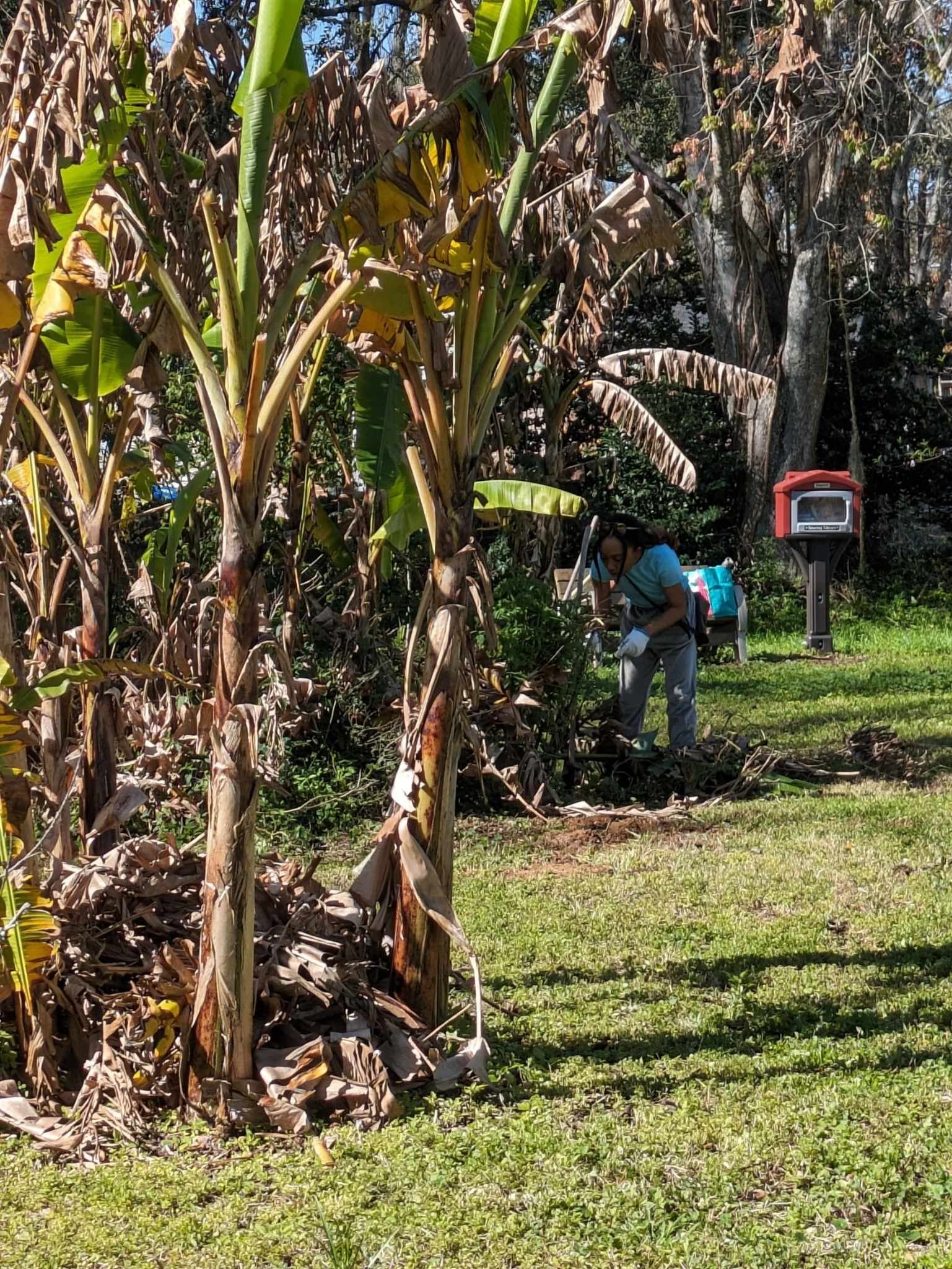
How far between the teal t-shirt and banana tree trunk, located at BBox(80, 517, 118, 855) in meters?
5.01

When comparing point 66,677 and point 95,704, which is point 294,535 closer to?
point 95,704

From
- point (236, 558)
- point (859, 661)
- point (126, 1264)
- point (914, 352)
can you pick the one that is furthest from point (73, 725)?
point (914, 352)

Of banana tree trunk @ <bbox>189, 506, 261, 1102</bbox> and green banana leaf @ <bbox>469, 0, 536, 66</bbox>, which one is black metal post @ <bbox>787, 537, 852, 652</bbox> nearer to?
green banana leaf @ <bbox>469, 0, 536, 66</bbox>

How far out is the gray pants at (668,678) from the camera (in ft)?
30.8

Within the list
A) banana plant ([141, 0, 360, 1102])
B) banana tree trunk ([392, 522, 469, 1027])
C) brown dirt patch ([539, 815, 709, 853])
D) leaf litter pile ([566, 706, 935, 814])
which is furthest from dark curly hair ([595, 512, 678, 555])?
banana plant ([141, 0, 360, 1102])

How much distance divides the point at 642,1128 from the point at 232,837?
1524mm

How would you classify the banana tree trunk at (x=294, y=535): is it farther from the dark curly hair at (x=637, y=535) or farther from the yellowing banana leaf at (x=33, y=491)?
the yellowing banana leaf at (x=33, y=491)

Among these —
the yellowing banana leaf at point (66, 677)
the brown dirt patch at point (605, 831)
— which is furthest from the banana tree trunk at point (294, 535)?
the yellowing banana leaf at point (66, 677)

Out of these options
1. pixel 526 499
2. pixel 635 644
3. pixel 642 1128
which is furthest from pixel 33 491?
pixel 635 644

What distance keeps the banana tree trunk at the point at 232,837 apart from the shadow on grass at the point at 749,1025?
3.24 feet

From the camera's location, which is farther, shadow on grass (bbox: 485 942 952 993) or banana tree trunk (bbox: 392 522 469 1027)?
shadow on grass (bbox: 485 942 952 993)

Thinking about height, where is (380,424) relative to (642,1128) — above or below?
above

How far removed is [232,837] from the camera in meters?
3.93

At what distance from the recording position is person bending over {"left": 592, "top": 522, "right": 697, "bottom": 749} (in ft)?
30.2
